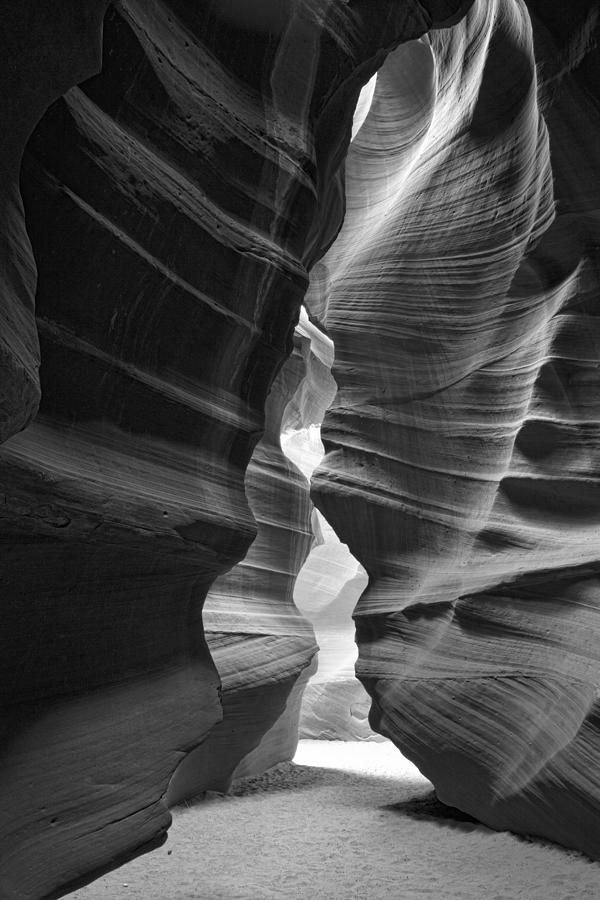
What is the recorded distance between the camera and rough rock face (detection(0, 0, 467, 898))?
1966mm

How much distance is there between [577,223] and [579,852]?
2.90 metres

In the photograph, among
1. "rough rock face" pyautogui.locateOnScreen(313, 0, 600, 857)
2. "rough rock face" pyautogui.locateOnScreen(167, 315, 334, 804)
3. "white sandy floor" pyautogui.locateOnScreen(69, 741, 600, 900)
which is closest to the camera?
"white sandy floor" pyautogui.locateOnScreen(69, 741, 600, 900)

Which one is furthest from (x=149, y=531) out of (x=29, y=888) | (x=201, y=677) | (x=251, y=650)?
(x=251, y=650)

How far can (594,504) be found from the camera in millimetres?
3820

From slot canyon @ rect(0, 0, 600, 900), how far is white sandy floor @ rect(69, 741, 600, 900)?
203mm

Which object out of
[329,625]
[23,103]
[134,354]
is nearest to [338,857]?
[134,354]

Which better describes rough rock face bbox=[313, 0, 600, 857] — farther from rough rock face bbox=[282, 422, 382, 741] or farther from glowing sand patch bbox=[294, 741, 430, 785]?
rough rock face bbox=[282, 422, 382, 741]

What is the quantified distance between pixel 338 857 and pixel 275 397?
3606 mm

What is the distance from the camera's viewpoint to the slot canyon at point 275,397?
2.09 metres

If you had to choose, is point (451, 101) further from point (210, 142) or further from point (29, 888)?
point (29, 888)

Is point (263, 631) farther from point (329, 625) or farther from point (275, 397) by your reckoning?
point (329, 625)

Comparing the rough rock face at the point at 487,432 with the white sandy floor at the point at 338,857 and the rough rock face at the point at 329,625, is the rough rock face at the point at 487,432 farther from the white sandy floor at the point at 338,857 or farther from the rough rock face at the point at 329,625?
the rough rock face at the point at 329,625

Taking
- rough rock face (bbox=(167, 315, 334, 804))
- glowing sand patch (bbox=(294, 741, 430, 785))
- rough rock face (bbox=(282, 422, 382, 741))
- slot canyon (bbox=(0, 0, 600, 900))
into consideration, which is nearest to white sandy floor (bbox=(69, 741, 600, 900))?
slot canyon (bbox=(0, 0, 600, 900))

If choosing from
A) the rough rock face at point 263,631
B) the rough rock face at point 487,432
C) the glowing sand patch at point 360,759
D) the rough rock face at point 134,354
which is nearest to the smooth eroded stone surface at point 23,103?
the rough rock face at point 134,354
